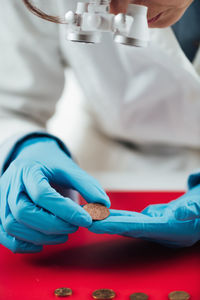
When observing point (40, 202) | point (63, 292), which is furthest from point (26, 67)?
point (63, 292)

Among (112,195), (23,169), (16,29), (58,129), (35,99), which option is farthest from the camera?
(58,129)

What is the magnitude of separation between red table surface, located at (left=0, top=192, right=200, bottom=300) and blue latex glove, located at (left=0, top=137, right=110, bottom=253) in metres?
0.04

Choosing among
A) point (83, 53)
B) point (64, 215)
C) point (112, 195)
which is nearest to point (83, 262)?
point (64, 215)

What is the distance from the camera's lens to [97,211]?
2.52ft

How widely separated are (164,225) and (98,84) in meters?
0.61

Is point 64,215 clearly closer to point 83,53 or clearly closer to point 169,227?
point 169,227

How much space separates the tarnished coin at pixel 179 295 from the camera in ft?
2.20

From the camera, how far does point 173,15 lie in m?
0.68

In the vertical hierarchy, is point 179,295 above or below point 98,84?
below

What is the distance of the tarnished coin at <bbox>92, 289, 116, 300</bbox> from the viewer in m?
0.68

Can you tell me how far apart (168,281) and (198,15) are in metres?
0.42

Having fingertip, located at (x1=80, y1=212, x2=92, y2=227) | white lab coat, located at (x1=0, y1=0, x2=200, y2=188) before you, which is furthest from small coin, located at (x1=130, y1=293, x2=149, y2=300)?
white lab coat, located at (x1=0, y1=0, x2=200, y2=188)

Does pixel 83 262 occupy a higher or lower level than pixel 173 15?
lower

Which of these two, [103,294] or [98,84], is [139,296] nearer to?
[103,294]
